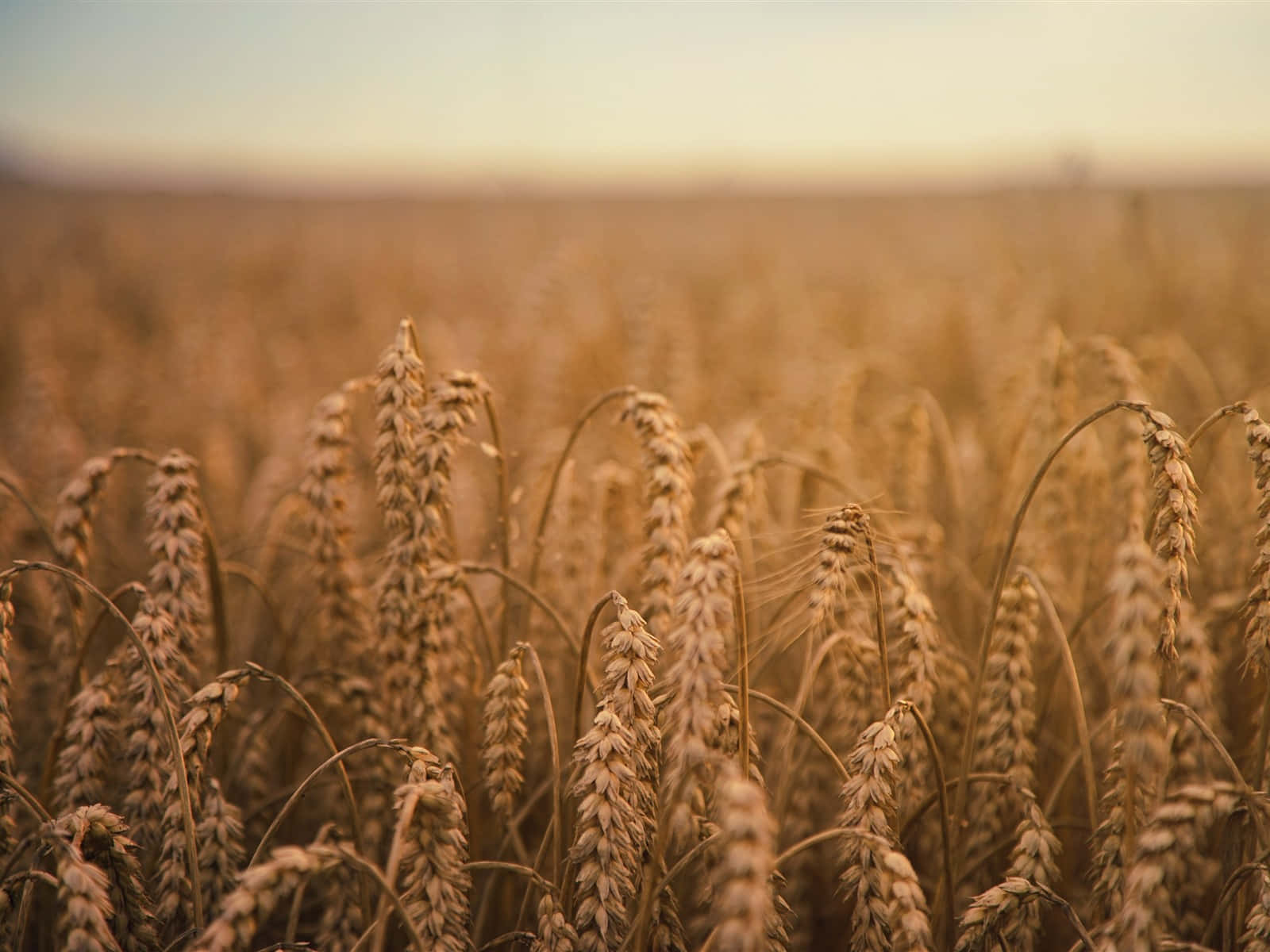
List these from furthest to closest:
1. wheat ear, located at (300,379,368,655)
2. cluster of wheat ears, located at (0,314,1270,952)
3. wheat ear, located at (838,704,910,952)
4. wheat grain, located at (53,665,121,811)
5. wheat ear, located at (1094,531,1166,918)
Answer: wheat ear, located at (300,379,368,655), wheat grain, located at (53,665,121,811), wheat ear, located at (838,704,910,952), cluster of wheat ears, located at (0,314,1270,952), wheat ear, located at (1094,531,1166,918)

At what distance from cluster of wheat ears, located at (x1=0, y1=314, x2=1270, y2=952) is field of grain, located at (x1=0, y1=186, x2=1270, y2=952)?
0.01 m

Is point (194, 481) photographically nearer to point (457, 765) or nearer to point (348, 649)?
point (348, 649)

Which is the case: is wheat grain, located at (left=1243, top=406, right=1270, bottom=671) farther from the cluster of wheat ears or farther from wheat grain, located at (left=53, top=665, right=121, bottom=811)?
wheat grain, located at (left=53, top=665, right=121, bottom=811)

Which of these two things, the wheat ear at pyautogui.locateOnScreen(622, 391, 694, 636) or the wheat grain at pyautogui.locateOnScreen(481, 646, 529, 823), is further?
the wheat ear at pyautogui.locateOnScreen(622, 391, 694, 636)

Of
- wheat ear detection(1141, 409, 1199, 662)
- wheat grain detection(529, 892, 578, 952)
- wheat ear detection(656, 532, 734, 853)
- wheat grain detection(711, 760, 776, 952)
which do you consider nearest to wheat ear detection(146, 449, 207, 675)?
wheat grain detection(529, 892, 578, 952)

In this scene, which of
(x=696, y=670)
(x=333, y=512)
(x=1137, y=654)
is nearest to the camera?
(x=1137, y=654)

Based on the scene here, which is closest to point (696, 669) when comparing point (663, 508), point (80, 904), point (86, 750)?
point (663, 508)

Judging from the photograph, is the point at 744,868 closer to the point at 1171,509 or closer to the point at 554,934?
the point at 554,934

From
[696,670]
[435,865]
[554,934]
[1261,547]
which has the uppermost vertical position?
[1261,547]

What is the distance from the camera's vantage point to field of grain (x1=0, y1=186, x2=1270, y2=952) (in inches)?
51.5

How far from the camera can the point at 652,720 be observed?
137cm

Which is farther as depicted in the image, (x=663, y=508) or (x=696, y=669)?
(x=663, y=508)

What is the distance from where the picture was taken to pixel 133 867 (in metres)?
1.47

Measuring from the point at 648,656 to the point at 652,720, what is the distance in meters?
0.12
